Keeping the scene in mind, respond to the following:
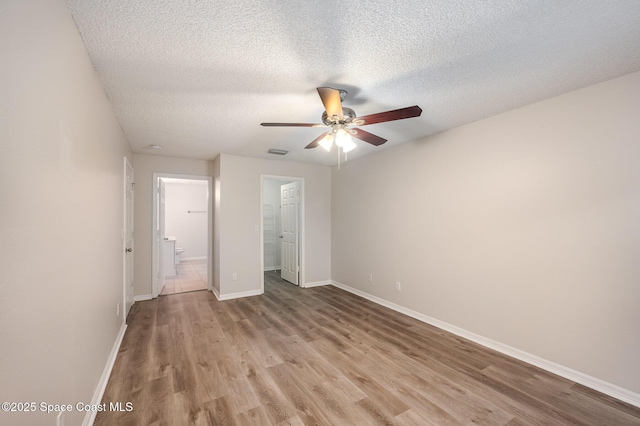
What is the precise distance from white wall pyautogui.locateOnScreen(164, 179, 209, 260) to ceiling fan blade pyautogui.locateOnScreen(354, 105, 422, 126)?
7.42 m

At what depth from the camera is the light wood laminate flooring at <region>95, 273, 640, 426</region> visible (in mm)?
1812

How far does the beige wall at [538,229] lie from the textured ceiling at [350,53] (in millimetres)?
302

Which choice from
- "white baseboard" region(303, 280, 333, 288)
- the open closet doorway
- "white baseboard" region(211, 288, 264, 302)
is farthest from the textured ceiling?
"white baseboard" region(303, 280, 333, 288)

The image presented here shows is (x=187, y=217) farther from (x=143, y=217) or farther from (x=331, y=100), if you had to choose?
(x=331, y=100)

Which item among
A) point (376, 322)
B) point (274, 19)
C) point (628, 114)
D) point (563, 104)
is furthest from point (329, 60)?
point (376, 322)

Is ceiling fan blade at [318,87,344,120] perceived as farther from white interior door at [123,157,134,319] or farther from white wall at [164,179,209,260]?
white wall at [164,179,209,260]

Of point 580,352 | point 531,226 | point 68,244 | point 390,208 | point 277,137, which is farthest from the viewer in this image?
point 390,208

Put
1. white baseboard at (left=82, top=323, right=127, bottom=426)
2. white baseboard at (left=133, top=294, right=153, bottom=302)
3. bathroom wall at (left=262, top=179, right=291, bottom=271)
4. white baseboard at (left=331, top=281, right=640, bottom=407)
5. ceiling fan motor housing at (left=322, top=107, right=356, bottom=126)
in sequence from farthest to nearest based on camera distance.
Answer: bathroom wall at (left=262, top=179, right=291, bottom=271), white baseboard at (left=133, top=294, right=153, bottom=302), ceiling fan motor housing at (left=322, top=107, right=356, bottom=126), white baseboard at (left=331, top=281, right=640, bottom=407), white baseboard at (left=82, top=323, right=127, bottom=426)

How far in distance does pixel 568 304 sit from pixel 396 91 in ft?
7.68

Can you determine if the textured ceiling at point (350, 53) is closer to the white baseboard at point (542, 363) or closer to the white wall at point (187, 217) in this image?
the white baseboard at point (542, 363)

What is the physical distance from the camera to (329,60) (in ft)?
Answer: 5.90

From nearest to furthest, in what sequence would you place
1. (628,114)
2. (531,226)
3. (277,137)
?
(628,114)
(531,226)
(277,137)

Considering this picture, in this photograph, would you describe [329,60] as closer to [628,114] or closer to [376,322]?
[628,114]

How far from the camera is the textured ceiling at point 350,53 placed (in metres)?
1.39
